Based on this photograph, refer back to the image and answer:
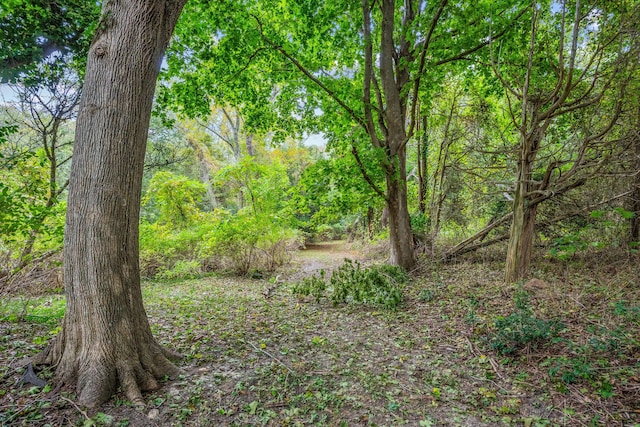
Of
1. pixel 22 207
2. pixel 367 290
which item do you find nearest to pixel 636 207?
pixel 367 290

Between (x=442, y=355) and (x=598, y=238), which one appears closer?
(x=442, y=355)

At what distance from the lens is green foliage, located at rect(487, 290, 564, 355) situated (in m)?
3.19

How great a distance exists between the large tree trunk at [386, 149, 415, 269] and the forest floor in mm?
2389

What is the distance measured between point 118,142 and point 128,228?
0.77m

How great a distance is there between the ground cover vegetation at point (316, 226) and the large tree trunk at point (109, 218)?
2cm

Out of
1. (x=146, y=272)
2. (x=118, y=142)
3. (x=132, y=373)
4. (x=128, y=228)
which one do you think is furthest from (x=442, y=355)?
(x=146, y=272)

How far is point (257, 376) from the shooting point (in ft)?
9.69

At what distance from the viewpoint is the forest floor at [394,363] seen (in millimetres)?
2363

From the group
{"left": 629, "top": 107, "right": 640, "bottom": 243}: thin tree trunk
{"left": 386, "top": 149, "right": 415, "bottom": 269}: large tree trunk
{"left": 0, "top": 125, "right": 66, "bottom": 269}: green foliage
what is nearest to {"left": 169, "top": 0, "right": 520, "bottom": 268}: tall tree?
{"left": 386, "top": 149, "right": 415, "bottom": 269}: large tree trunk

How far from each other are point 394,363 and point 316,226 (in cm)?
543

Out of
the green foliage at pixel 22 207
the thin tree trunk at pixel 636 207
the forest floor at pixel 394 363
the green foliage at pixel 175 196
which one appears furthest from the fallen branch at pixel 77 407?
the green foliage at pixel 175 196

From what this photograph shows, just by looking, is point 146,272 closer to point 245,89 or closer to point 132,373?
point 245,89

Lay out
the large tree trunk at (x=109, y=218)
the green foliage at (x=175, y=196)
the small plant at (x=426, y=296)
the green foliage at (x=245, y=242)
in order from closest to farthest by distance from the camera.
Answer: the large tree trunk at (x=109, y=218), the small plant at (x=426, y=296), the green foliage at (x=245, y=242), the green foliage at (x=175, y=196)

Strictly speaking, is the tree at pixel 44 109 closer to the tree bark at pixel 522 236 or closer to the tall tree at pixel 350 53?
the tall tree at pixel 350 53
